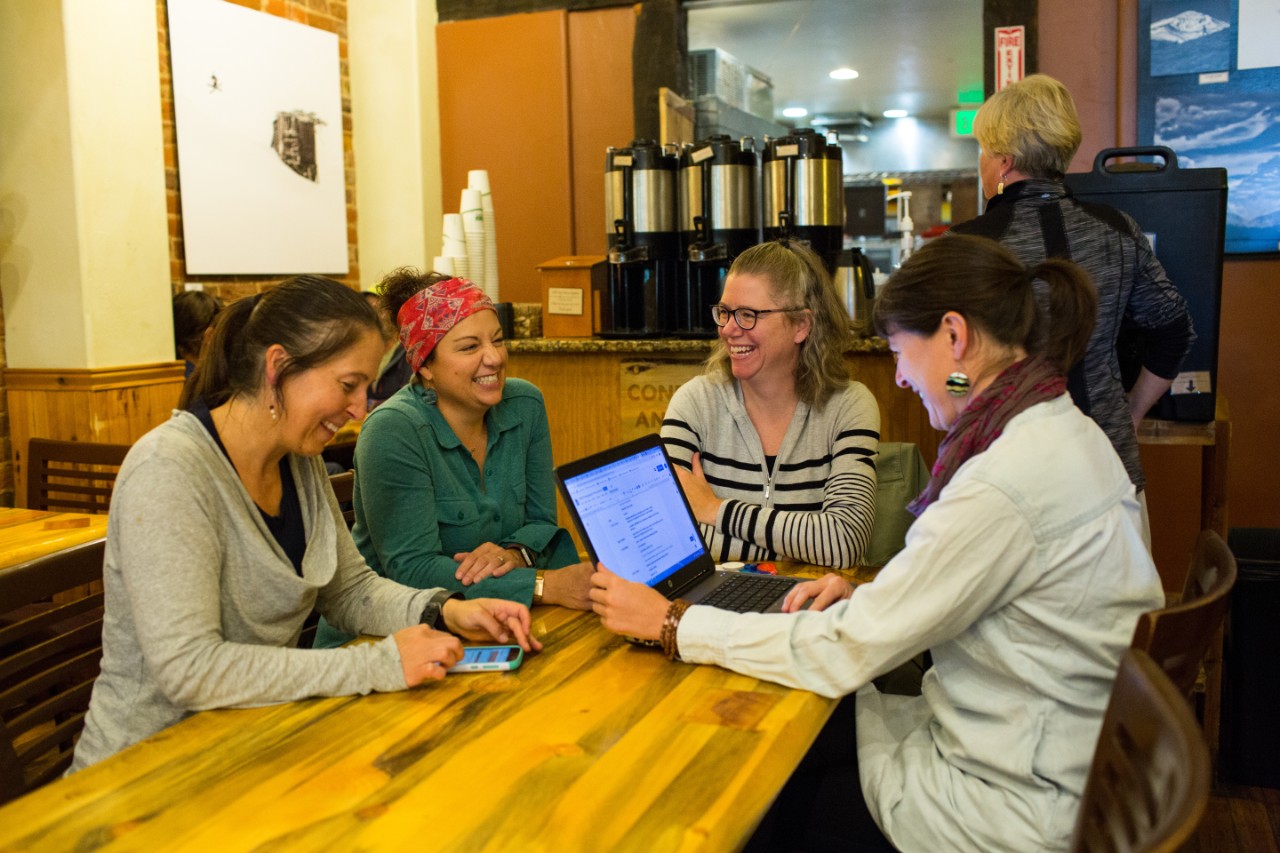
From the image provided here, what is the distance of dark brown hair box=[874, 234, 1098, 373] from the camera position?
57.3 inches

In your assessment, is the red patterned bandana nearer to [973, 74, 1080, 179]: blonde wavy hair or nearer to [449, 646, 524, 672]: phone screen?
[449, 646, 524, 672]: phone screen

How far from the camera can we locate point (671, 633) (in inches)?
58.2

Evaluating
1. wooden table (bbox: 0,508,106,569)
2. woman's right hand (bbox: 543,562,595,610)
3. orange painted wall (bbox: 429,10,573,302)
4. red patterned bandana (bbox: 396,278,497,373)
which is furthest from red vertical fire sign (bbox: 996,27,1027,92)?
wooden table (bbox: 0,508,106,569)

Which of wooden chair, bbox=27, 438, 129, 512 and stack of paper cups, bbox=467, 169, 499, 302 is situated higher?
stack of paper cups, bbox=467, 169, 499, 302

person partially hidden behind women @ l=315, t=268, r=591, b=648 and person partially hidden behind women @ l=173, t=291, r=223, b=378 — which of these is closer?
person partially hidden behind women @ l=315, t=268, r=591, b=648

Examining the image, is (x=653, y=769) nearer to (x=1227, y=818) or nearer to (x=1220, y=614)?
(x=1220, y=614)

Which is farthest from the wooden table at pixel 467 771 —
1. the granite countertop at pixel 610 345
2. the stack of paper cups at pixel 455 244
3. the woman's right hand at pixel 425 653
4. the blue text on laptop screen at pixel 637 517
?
the stack of paper cups at pixel 455 244

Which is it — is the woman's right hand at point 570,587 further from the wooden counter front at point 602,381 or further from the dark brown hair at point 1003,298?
the wooden counter front at point 602,381

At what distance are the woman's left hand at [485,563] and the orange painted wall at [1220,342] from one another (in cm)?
270

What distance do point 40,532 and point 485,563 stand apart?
1.19 m

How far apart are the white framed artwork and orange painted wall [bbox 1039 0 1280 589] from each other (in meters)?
3.20

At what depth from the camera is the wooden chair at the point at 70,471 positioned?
291 cm

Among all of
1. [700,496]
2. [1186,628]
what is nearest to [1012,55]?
[700,496]

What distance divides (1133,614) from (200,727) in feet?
3.67
